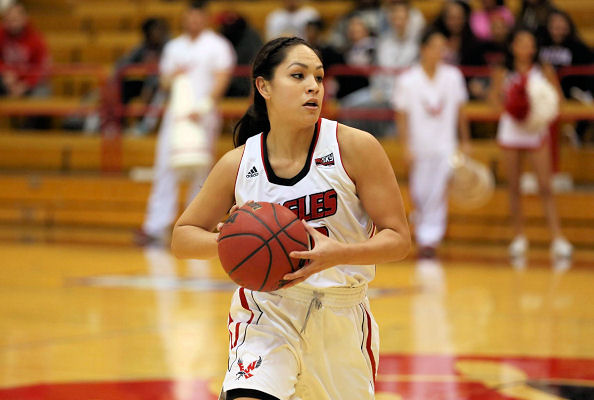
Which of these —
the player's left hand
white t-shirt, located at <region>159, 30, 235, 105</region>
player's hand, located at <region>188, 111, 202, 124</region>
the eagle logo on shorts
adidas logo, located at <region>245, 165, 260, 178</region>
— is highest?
white t-shirt, located at <region>159, 30, 235, 105</region>

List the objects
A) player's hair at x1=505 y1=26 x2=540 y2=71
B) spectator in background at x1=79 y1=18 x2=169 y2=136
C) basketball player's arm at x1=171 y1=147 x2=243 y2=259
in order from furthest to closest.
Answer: spectator in background at x1=79 y1=18 x2=169 y2=136 → player's hair at x1=505 y1=26 x2=540 y2=71 → basketball player's arm at x1=171 y1=147 x2=243 y2=259

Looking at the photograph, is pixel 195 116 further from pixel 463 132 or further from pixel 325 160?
pixel 325 160

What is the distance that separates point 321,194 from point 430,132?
22.3 feet

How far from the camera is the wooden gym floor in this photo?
4766mm

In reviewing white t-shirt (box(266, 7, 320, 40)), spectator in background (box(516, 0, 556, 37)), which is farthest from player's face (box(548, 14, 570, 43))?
white t-shirt (box(266, 7, 320, 40))

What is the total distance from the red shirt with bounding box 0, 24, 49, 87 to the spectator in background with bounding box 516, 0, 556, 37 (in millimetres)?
5895

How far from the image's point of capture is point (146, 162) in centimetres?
1248

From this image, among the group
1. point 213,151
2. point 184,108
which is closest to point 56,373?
point 184,108

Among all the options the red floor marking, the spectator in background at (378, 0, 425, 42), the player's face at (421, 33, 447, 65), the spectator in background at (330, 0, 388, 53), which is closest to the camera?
the red floor marking

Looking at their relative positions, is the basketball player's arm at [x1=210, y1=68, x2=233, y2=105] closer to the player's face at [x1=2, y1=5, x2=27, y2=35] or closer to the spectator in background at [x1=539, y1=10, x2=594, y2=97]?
the spectator in background at [x1=539, y1=10, x2=594, y2=97]

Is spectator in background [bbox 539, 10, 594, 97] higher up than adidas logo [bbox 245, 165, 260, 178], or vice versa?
spectator in background [bbox 539, 10, 594, 97]

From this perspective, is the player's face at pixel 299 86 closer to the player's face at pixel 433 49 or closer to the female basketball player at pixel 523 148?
the female basketball player at pixel 523 148

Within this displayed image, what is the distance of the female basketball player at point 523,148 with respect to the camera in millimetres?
9305

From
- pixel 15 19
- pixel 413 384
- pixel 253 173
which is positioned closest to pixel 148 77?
pixel 15 19
